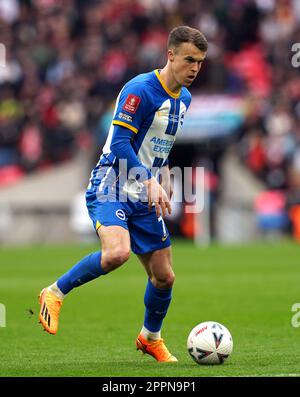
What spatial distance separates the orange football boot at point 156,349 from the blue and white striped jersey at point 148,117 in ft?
3.78

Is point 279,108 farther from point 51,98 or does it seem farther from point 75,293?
point 75,293

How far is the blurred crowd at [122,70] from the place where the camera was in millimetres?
23250

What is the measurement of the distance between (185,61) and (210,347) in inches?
80.3

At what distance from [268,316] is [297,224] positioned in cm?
1242

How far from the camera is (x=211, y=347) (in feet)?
23.8

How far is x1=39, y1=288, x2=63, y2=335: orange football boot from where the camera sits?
7422mm

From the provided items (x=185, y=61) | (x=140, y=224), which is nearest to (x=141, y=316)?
(x=140, y=224)

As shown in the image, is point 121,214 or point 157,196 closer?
point 157,196

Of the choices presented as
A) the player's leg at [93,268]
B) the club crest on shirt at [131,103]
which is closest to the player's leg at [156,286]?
the player's leg at [93,268]

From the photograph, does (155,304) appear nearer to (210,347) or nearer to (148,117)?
(210,347)

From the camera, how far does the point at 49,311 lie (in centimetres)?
749

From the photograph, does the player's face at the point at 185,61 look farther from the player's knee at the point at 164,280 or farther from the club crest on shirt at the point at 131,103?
the player's knee at the point at 164,280
